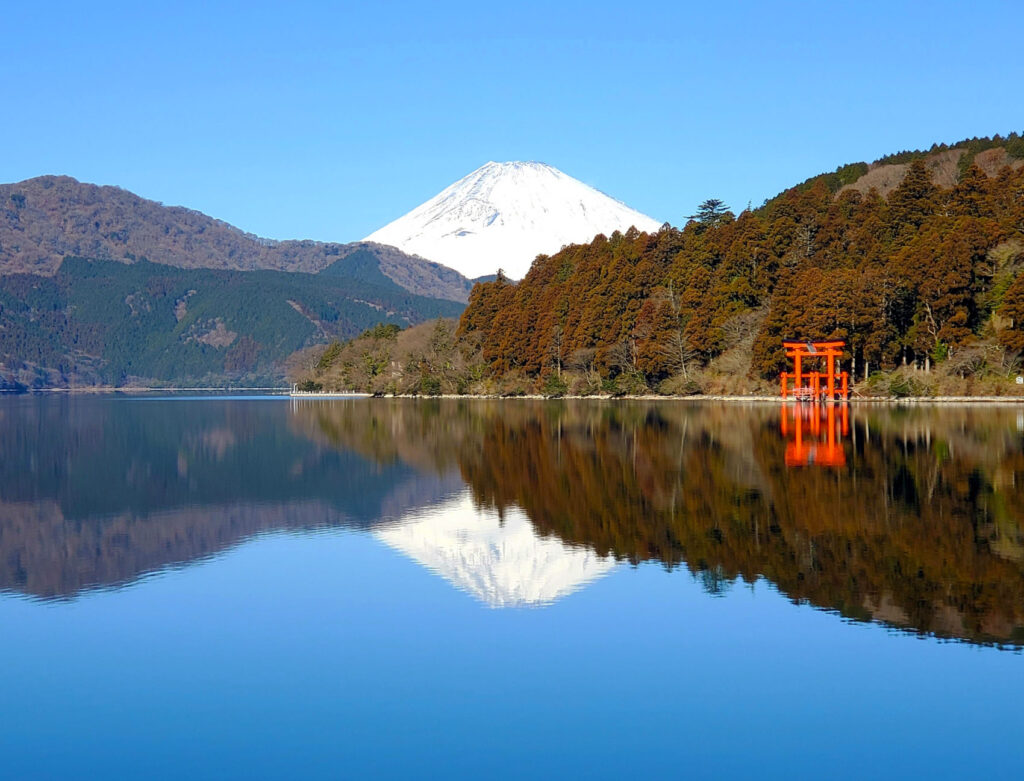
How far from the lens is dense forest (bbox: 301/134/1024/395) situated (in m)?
50.2

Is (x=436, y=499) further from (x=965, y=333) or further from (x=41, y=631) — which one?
(x=965, y=333)

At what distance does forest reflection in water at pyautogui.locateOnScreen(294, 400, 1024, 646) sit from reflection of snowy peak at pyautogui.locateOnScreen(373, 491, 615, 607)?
0.48 metres

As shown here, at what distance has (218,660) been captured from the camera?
9.00 m

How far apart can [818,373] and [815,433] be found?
855 inches

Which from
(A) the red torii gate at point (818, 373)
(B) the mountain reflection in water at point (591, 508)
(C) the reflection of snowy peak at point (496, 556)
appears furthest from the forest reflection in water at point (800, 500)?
(A) the red torii gate at point (818, 373)

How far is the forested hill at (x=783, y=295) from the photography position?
50188 millimetres

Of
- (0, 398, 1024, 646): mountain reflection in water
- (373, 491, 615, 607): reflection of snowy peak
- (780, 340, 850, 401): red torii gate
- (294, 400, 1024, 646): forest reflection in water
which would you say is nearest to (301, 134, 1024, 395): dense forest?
(780, 340, 850, 401): red torii gate

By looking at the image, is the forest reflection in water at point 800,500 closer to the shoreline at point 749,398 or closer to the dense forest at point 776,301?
the shoreline at point 749,398

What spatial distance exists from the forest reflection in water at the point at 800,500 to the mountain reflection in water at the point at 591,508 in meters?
0.05

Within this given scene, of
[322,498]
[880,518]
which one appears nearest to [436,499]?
[322,498]

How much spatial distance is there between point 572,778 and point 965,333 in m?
47.6

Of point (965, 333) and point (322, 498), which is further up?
point (965, 333)

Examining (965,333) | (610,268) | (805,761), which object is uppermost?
(610,268)

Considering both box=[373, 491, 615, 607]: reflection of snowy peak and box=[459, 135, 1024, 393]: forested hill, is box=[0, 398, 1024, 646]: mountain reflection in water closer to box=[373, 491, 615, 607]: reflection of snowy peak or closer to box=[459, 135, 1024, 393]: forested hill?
box=[373, 491, 615, 607]: reflection of snowy peak
